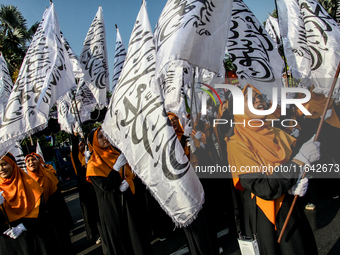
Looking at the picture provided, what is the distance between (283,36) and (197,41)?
8.95ft

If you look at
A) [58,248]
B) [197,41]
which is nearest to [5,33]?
[58,248]

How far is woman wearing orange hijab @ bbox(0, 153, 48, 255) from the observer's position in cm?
292

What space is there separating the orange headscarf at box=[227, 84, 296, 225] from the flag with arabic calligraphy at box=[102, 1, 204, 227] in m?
0.44

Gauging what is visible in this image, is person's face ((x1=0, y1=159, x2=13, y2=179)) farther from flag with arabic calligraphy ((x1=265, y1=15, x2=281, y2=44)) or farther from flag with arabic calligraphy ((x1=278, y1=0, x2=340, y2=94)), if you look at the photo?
flag with arabic calligraphy ((x1=265, y1=15, x2=281, y2=44))

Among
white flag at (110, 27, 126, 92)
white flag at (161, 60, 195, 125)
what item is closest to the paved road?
white flag at (161, 60, 195, 125)

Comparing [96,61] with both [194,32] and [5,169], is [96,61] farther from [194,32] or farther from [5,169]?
[194,32]

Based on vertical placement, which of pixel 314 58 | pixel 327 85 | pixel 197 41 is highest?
pixel 197 41

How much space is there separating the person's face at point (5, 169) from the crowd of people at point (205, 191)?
0.03 ft

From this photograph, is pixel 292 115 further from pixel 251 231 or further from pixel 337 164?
pixel 251 231

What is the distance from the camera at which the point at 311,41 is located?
11.6 feet

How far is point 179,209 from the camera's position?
1.92 m

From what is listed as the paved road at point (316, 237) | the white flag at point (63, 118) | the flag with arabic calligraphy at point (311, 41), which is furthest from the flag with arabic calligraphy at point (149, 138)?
the white flag at point (63, 118)

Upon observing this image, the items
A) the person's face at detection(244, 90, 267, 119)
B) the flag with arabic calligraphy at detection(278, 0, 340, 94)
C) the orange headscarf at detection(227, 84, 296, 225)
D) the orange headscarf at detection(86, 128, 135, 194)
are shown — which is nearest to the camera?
the orange headscarf at detection(227, 84, 296, 225)

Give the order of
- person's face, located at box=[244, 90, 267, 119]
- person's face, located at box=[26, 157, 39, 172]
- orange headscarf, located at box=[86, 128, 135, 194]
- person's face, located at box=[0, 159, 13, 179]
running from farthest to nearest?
person's face, located at box=[26, 157, 39, 172]
orange headscarf, located at box=[86, 128, 135, 194]
person's face, located at box=[0, 159, 13, 179]
person's face, located at box=[244, 90, 267, 119]
